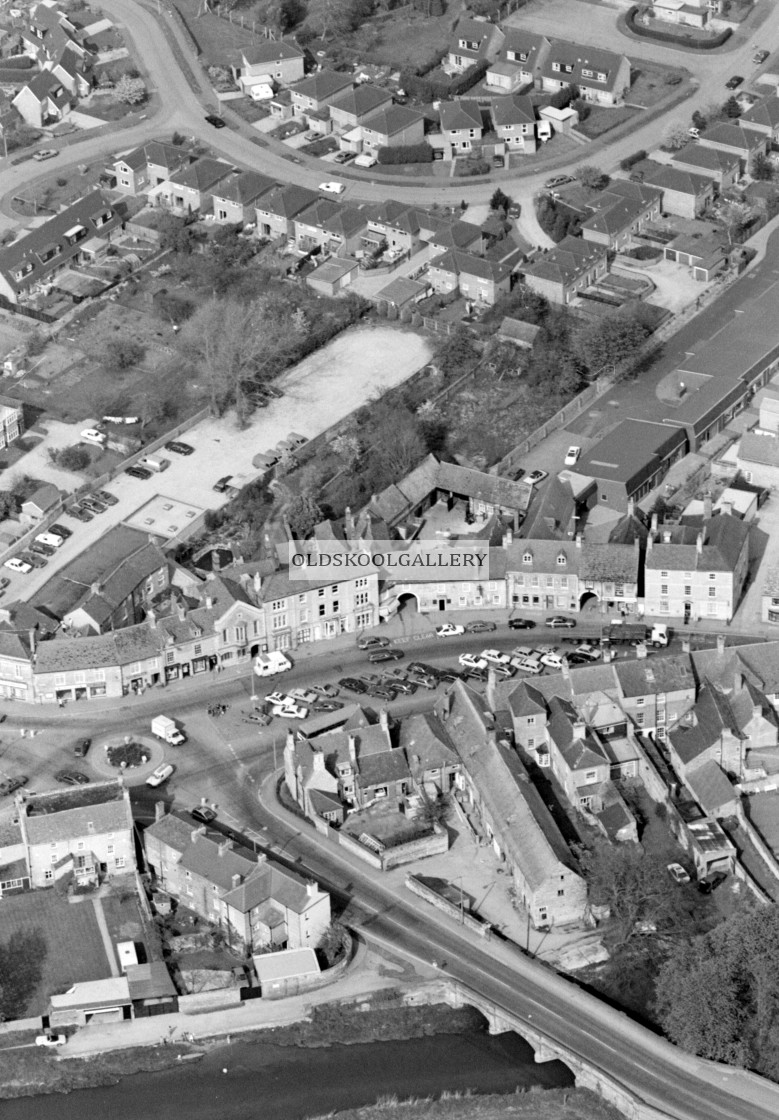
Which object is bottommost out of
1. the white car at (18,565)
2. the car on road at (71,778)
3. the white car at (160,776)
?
the white car at (160,776)

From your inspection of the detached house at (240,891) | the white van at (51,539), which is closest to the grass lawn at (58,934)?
the detached house at (240,891)

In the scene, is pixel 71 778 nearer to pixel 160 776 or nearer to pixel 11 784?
pixel 11 784

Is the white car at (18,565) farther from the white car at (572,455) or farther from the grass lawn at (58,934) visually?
the white car at (572,455)

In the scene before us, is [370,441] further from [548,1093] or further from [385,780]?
[548,1093]

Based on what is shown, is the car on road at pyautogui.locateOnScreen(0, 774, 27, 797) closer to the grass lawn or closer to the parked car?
the grass lawn

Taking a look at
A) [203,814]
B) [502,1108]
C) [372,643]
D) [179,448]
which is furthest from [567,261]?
[502,1108]

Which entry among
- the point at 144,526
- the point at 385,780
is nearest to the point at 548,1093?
the point at 385,780
